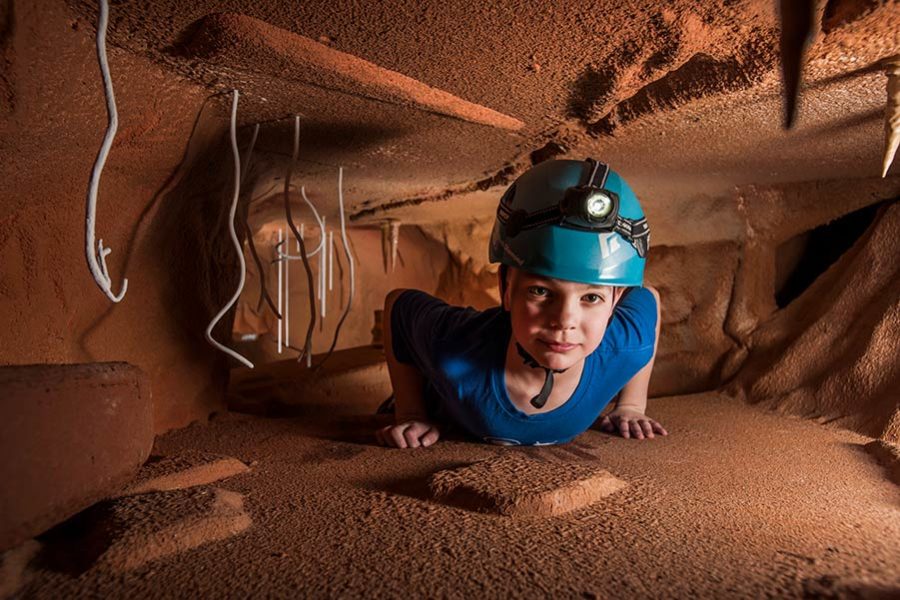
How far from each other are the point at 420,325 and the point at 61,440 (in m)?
1.10

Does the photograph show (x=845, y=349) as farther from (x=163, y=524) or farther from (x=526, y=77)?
(x=163, y=524)

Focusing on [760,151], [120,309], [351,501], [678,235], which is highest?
[760,151]

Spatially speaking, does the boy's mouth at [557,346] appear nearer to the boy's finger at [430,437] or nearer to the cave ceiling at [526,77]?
the boy's finger at [430,437]

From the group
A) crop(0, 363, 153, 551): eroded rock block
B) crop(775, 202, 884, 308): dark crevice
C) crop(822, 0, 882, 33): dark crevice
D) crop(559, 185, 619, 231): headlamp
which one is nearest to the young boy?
crop(559, 185, 619, 231): headlamp

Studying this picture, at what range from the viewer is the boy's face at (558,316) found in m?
1.54

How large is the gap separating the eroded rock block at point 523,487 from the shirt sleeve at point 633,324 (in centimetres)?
58

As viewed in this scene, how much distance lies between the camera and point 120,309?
1903mm

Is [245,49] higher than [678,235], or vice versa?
[245,49]

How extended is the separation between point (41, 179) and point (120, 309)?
57cm

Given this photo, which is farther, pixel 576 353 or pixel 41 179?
pixel 576 353

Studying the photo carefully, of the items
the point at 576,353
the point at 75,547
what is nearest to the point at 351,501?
the point at 75,547

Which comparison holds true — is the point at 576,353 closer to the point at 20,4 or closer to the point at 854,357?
the point at 854,357

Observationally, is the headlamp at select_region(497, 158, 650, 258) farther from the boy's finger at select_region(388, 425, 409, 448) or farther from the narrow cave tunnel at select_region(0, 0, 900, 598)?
the boy's finger at select_region(388, 425, 409, 448)

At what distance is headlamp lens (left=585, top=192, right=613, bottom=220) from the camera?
1.54 m
